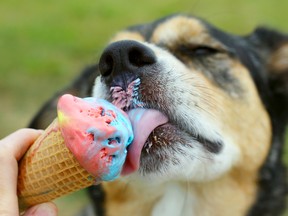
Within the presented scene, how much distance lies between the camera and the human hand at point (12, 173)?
1754 millimetres

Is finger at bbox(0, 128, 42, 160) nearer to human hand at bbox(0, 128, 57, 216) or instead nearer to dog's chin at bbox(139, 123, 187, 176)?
human hand at bbox(0, 128, 57, 216)

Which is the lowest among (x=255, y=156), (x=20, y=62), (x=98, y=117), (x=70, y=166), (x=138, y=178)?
(x=20, y=62)

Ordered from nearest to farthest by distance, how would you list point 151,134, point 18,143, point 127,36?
point 18,143 → point 151,134 → point 127,36

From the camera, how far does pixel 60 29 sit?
8.23 metres

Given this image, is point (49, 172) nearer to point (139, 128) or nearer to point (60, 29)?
point (139, 128)

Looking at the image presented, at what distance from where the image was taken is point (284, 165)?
3.24m

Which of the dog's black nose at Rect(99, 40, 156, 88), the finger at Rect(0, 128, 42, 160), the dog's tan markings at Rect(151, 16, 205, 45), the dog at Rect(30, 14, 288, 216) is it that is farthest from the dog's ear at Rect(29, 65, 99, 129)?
the finger at Rect(0, 128, 42, 160)

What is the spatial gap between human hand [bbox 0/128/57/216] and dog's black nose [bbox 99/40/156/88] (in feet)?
1.33

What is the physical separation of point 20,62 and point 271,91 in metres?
4.67

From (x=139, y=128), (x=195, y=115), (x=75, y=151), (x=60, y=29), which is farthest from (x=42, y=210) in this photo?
(x=60, y=29)

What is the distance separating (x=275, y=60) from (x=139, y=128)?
182 centimetres

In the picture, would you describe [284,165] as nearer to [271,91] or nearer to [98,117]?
[271,91]

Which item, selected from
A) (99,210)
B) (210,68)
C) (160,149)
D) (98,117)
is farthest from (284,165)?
(98,117)

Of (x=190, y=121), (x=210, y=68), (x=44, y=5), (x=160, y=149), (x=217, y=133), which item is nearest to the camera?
(x=160, y=149)
